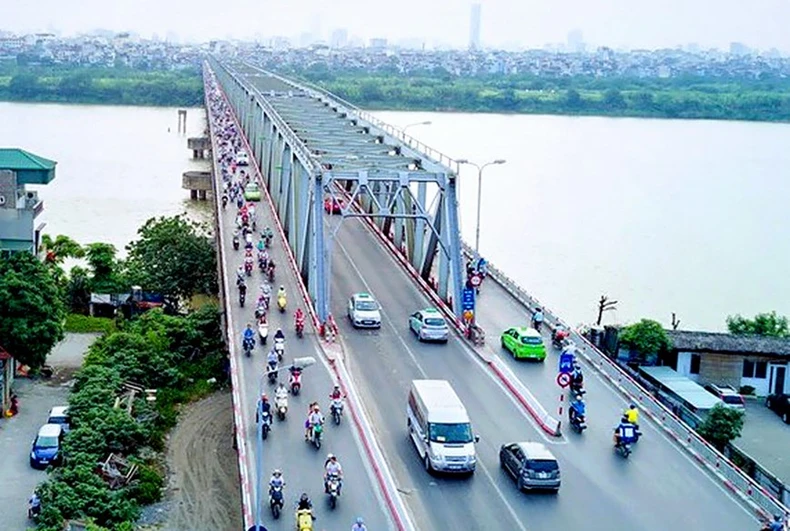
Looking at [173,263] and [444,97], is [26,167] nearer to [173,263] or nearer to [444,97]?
[173,263]

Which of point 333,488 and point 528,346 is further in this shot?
point 528,346

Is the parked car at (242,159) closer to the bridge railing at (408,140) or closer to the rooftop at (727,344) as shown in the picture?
the bridge railing at (408,140)

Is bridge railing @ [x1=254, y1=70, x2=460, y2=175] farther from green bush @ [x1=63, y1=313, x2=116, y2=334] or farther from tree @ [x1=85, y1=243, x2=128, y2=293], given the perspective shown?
green bush @ [x1=63, y1=313, x2=116, y2=334]

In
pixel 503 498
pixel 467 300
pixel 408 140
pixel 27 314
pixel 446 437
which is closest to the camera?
pixel 503 498

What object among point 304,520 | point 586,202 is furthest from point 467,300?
point 586,202

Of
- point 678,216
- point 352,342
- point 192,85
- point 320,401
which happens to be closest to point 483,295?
point 352,342

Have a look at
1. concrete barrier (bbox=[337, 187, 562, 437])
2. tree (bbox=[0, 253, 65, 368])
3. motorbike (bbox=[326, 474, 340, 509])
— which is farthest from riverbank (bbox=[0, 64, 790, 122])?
motorbike (bbox=[326, 474, 340, 509])

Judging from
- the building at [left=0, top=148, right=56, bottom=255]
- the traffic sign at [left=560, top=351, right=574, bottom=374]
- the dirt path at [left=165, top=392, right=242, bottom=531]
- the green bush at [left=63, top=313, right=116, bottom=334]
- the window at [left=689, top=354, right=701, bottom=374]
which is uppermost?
the building at [left=0, top=148, right=56, bottom=255]
